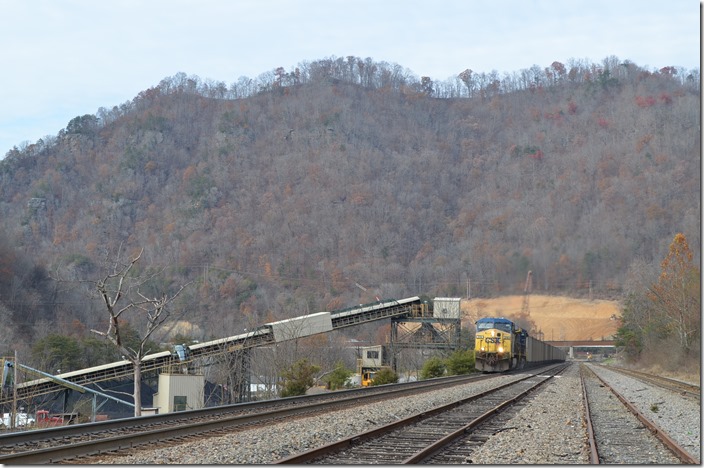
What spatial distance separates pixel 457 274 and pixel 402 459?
8713 centimetres

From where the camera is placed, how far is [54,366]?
2261 inches

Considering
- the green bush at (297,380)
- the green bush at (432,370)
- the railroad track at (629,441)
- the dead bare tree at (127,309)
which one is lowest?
the green bush at (432,370)

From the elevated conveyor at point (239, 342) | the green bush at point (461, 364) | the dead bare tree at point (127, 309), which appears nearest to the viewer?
the dead bare tree at point (127, 309)

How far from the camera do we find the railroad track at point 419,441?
40.6 feet

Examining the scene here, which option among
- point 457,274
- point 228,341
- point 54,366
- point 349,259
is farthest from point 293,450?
point 349,259

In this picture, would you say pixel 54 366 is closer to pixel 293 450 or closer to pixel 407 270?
pixel 293 450

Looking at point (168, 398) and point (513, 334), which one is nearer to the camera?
point (168, 398)

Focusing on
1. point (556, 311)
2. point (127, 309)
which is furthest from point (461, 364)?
point (127, 309)

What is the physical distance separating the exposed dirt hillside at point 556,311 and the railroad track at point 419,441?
86.5 feet

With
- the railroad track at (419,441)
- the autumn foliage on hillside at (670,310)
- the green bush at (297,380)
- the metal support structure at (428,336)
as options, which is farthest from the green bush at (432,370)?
the railroad track at (419,441)

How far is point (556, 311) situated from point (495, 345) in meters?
5.93

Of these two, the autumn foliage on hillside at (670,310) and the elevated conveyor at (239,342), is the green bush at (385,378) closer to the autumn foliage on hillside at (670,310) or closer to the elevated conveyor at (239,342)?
the elevated conveyor at (239,342)

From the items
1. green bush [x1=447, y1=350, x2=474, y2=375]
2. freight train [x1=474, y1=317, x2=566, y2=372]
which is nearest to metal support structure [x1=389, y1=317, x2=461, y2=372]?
green bush [x1=447, y1=350, x2=474, y2=375]

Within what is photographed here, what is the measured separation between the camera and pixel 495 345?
47844mm
